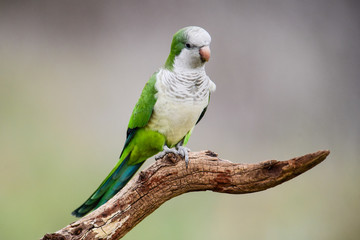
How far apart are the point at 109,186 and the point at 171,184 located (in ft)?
1.29

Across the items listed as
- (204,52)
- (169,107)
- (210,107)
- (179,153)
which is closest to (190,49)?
(204,52)

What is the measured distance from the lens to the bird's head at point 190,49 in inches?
72.2

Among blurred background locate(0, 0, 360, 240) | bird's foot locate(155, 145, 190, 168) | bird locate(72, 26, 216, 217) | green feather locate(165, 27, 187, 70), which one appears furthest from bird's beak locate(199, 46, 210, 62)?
blurred background locate(0, 0, 360, 240)

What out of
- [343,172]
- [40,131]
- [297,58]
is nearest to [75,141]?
[40,131]

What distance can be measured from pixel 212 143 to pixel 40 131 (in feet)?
4.08

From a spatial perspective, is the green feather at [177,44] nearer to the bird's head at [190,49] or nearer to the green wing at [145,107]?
the bird's head at [190,49]

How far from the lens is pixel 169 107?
77.0 inches

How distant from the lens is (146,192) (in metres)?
1.83

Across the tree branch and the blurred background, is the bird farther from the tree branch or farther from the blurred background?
the blurred background

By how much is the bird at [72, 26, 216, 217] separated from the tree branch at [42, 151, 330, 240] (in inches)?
3.5

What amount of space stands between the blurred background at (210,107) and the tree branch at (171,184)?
3.31 feet

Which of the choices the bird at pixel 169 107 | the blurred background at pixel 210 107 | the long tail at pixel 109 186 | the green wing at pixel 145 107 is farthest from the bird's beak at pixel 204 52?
the blurred background at pixel 210 107

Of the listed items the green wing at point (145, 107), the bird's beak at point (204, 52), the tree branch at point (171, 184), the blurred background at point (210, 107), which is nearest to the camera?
the tree branch at point (171, 184)

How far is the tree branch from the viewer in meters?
1.69
